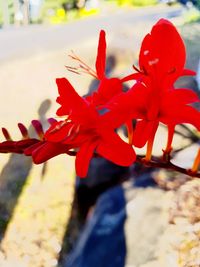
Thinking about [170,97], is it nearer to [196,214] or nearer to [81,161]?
[81,161]

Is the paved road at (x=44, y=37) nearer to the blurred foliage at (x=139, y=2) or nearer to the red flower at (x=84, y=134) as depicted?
the red flower at (x=84, y=134)

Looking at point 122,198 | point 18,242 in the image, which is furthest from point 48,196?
point 122,198

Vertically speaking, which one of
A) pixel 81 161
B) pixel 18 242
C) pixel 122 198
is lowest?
pixel 18 242

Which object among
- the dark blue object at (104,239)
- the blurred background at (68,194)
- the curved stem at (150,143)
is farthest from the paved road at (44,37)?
the curved stem at (150,143)

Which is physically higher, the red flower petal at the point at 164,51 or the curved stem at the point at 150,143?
the red flower petal at the point at 164,51

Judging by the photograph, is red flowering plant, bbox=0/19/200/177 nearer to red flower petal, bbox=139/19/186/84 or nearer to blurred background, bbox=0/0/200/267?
red flower petal, bbox=139/19/186/84
